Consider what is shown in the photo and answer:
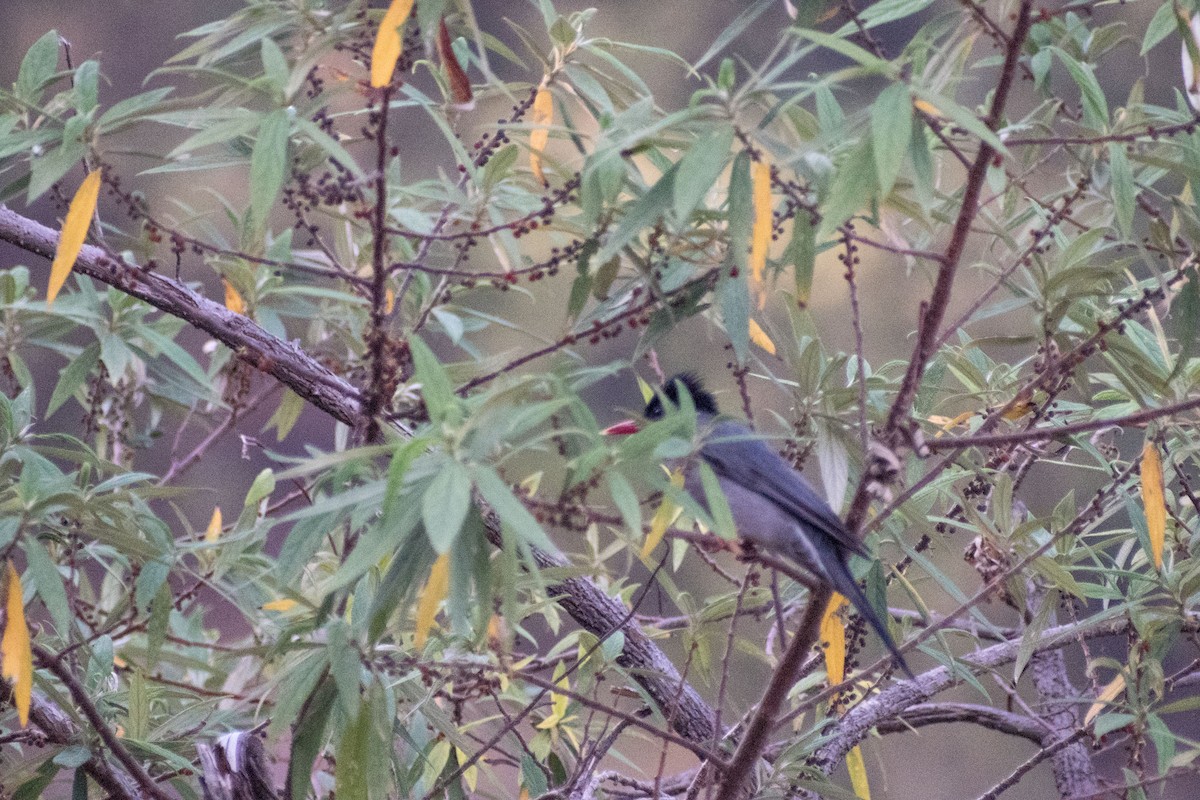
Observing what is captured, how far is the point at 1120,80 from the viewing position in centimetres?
546

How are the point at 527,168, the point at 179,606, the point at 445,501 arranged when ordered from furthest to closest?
the point at 179,606 < the point at 527,168 < the point at 445,501

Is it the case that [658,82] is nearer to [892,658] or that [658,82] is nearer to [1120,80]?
[1120,80]

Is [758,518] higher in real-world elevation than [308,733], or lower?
higher

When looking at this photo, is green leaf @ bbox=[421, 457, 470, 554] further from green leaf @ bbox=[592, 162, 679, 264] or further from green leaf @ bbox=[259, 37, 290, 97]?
green leaf @ bbox=[259, 37, 290, 97]

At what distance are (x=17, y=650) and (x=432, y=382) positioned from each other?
743 millimetres

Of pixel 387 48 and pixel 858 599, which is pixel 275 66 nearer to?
pixel 387 48

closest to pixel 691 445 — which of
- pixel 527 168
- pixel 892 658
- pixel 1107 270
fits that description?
pixel 892 658

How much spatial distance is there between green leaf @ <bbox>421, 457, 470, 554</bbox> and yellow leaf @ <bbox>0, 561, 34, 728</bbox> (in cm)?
74

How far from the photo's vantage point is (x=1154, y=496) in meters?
1.93

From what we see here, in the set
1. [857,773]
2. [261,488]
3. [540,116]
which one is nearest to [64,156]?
[261,488]

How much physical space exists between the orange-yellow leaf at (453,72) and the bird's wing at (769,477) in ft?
2.72

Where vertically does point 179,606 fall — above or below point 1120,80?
below

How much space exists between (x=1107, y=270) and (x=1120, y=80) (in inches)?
164

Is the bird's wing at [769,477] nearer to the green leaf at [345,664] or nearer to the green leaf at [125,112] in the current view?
the green leaf at [345,664]
